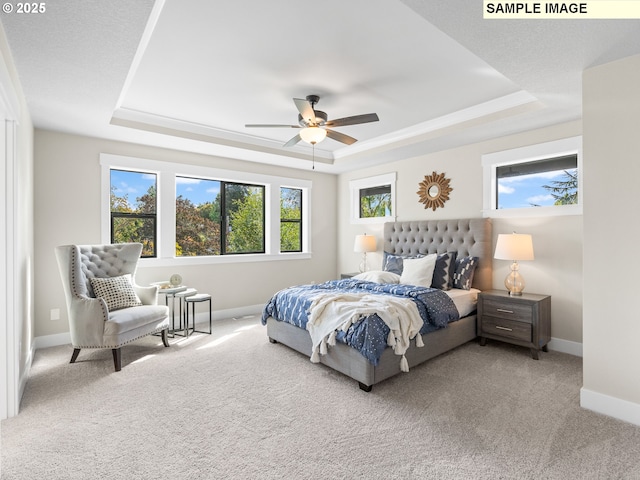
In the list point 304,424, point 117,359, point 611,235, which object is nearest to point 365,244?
point 611,235

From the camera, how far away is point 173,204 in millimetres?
4773

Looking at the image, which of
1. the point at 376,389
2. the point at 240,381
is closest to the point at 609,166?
the point at 376,389

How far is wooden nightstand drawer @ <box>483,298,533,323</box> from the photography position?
3539 millimetres

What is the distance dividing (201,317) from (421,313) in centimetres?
315

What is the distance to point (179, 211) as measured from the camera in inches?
197

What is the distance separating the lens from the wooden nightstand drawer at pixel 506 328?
11.6ft

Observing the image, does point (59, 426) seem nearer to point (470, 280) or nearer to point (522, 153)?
point (470, 280)

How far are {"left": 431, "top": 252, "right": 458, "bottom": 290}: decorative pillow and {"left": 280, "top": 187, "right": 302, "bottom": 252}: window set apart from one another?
274 cm

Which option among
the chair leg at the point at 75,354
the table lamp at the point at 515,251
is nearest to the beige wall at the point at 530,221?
the table lamp at the point at 515,251

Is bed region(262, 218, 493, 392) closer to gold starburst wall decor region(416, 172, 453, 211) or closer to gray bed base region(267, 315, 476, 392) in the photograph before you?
gray bed base region(267, 315, 476, 392)

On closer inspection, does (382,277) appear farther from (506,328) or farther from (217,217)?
(217,217)

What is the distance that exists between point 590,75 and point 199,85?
10.3ft

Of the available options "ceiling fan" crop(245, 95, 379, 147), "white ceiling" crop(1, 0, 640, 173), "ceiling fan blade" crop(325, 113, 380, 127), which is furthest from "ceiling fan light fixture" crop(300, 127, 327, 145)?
"white ceiling" crop(1, 0, 640, 173)

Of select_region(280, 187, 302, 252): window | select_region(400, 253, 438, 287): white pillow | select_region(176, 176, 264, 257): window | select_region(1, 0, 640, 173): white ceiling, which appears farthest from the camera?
select_region(280, 187, 302, 252): window
